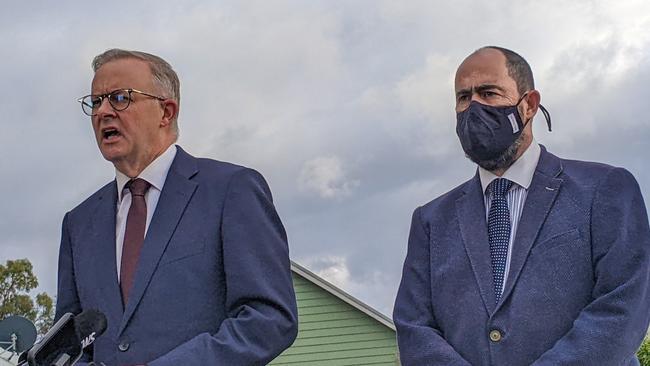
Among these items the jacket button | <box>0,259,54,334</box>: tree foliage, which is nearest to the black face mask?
the jacket button

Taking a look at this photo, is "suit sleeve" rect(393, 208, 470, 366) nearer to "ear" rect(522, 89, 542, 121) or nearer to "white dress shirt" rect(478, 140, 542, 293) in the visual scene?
"white dress shirt" rect(478, 140, 542, 293)

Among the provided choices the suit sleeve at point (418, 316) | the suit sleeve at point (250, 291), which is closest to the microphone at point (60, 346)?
the suit sleeve at point (250, 291)

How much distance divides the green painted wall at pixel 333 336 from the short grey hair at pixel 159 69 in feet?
48.1

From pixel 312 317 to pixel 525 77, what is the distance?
1485 cm

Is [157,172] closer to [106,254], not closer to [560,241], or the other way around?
[106,254]

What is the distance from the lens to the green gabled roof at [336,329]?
734 inches

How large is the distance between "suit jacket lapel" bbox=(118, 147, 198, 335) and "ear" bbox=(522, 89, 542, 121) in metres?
1.27

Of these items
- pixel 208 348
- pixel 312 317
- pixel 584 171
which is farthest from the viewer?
pixel 312 317

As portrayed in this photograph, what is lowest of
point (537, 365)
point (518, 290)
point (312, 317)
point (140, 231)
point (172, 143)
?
point (537, 365)

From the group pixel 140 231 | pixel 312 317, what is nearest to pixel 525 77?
pixel 140 231

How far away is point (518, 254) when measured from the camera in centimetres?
416

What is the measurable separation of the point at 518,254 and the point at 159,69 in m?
1.48

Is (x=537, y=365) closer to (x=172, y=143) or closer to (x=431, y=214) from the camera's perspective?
(x=431, y=214)

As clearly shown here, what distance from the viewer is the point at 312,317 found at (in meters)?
19.0
